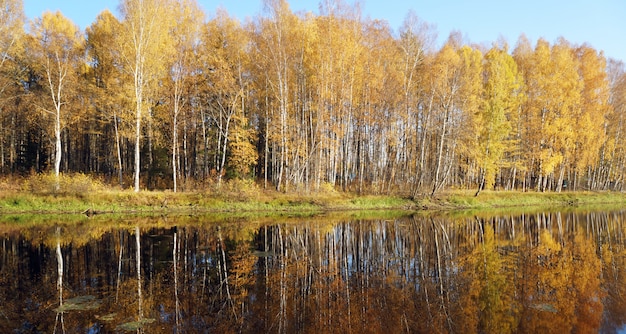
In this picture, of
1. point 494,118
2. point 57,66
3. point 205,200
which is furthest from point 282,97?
point 494,118

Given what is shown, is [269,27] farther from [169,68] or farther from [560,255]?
[560,255]

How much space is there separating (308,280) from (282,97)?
19.2m

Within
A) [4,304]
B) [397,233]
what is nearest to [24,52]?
[4,304]

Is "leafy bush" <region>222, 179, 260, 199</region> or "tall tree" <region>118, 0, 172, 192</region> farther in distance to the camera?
"tall tree" <region>118, 0, 172, 192</region>

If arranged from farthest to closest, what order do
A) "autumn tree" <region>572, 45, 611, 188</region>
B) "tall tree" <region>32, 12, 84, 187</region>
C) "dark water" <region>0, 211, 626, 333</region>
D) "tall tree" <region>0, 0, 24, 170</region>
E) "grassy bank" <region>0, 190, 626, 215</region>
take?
1. "autumn tree" <region>572, 45, 611, 188</region>
2. "tall tree" <region>32, 12, 84, 187</region>
3. "tall tree" <region>0, 0, 24, 170</region>
4. "grassy bank" <region>0, 190, 626, 215</region>
5. "dark water" <region>0, 211, 626, 333</region>

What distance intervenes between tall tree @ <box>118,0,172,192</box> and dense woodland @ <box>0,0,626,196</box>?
102mm

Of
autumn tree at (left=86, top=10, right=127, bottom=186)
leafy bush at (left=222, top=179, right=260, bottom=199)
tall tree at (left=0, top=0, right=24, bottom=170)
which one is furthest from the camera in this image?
autumn tree at (left=86, top=10, right=127, bottom=186)

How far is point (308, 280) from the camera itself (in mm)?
10133

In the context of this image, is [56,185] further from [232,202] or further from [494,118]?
[494,118]

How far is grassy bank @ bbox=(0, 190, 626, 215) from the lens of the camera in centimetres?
2267

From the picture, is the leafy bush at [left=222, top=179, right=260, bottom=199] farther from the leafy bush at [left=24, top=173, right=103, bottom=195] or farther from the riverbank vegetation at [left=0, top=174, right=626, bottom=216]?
the leafy bush at [left=24, top=173, right=103, bottom=195]

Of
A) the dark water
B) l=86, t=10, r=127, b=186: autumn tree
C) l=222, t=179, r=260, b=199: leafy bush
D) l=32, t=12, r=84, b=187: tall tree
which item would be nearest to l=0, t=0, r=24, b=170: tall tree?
l=32, t=12, r=84, b=187: tall tree

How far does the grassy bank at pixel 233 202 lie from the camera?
2267cm

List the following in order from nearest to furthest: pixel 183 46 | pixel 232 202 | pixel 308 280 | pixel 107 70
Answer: pixel 308 280, pixel 232 202, pixel 183 46, pixel 107 70
